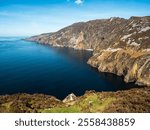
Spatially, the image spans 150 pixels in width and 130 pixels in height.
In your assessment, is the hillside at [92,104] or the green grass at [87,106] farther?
the green grass at [87,106]

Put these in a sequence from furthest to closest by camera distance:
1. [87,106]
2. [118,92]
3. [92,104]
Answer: [118,92] → [92,104] → [87,106]

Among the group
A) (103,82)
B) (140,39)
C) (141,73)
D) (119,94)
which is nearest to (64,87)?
(103,82)

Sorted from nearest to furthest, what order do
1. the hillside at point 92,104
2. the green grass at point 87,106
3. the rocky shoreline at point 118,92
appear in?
the hillside at point 92,104 → the green grass at point 87,106 → the rocky shoreline at point 118,92

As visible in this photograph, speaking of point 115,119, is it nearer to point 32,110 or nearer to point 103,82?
point 32,110

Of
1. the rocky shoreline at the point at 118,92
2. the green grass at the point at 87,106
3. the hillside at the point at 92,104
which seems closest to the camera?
the hillside at the point at 92,104

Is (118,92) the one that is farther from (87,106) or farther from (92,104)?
(87,106)

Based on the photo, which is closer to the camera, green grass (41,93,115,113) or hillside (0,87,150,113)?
hillside (0,87,150,113)

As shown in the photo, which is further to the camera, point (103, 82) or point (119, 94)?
point (103, 82)

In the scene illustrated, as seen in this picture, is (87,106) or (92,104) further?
(92,104)

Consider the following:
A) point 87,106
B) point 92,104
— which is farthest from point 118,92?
point 87,106

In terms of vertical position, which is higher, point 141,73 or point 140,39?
point 140,39

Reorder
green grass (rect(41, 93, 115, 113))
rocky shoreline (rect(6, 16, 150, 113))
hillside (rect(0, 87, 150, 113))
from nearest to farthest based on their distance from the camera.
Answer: hillside (rect(0, 87, 150, 113)) < green grass (rect(41, 93, 115, 113)) < rocky shoreline (rect(6, 16, 150, 113))
